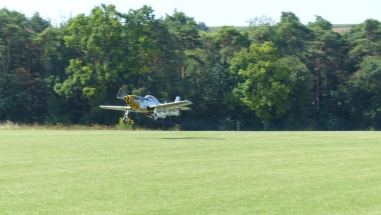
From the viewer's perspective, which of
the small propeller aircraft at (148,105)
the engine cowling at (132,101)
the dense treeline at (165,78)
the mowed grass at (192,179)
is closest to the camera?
the mowed grass at (192,179)

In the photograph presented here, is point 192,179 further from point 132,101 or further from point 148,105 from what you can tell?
point 148,105

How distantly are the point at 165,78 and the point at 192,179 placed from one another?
176 feet

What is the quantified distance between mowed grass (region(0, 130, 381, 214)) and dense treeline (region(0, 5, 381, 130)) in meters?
41.8

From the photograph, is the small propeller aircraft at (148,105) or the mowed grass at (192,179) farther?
the small propeller aircraft at (148,105)

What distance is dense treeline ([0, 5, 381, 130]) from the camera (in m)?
66.6

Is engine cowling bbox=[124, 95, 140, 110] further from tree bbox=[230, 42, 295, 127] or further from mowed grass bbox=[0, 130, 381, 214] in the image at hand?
tree bbox=[230, 42, 295, 127]

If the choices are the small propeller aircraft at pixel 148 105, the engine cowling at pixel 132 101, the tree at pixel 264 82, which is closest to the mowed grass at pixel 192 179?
the engine cowling at pixel 132 101

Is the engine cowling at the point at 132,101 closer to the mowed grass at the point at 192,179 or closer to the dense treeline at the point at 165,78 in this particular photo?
the mowed grass at the point at 192,179

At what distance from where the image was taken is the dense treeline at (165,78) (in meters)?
66.6

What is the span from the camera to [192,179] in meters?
16.1

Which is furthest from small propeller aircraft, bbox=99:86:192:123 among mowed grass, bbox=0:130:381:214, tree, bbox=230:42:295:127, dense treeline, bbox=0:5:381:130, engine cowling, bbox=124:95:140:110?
tree, bbox=230:42:295:127

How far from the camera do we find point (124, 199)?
13508mm

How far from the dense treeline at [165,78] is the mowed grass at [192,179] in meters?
41.8

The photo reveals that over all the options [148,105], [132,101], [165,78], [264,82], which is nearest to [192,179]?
[132,101]
